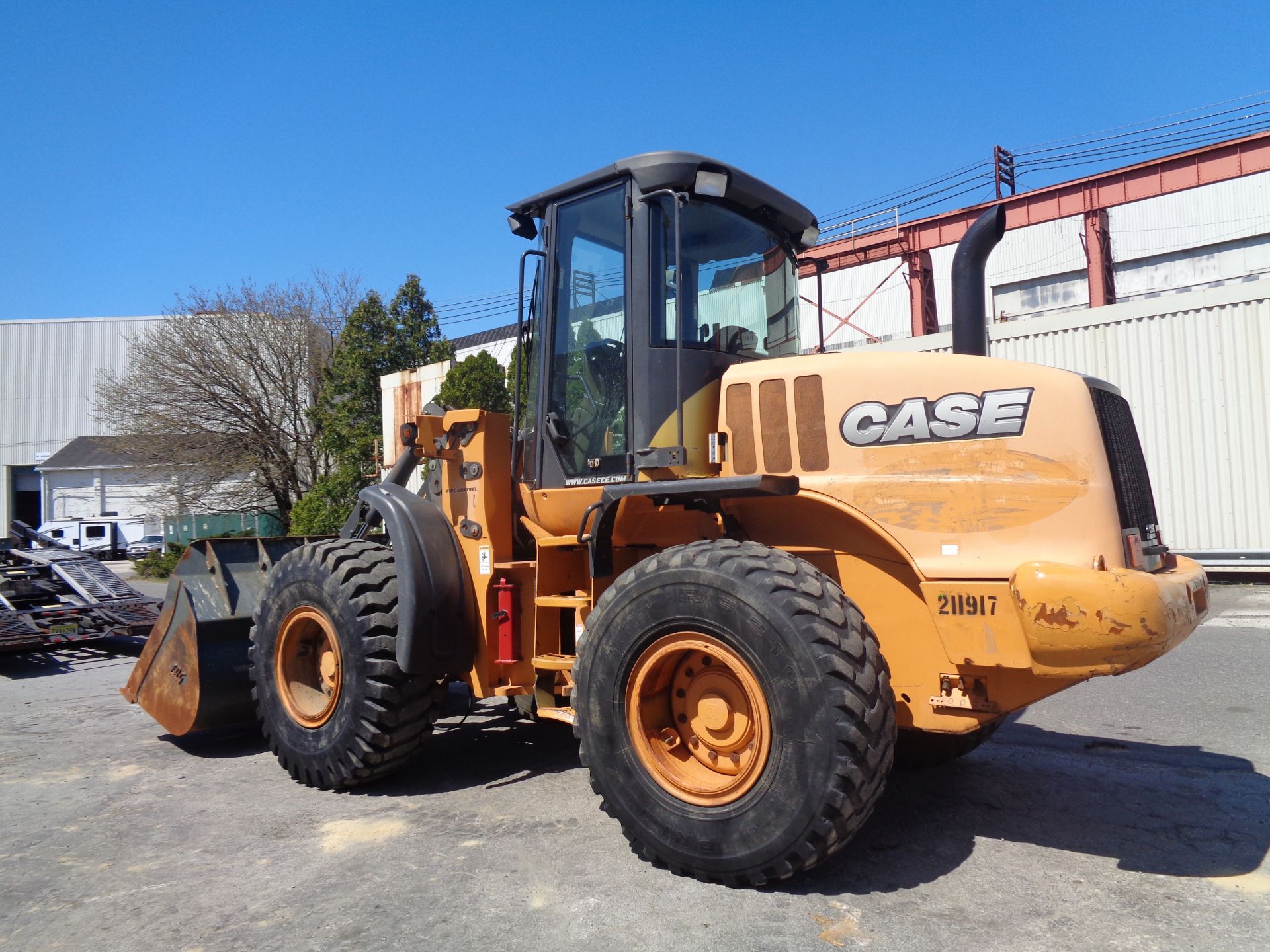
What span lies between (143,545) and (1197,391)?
120ft

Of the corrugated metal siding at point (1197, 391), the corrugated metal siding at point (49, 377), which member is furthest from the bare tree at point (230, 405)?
the corrugated metal siding at point (49, 377)

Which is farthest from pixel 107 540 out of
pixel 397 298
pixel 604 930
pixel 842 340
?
pixel 604 930

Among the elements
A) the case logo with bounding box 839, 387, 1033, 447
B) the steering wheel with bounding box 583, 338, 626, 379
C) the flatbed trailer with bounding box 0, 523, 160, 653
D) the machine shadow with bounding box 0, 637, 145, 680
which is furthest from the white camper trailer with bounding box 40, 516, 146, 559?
the case logo with bounding box 839, 387, 1033, 447

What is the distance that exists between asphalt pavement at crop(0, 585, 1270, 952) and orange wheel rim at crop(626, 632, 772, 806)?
15.7 inches

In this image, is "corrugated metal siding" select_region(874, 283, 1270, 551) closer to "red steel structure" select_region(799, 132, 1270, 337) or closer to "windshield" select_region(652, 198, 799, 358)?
"red steel structure" select_region(799, 132, 1270, 337)

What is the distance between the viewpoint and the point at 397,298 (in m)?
24.1

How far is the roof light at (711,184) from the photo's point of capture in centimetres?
447

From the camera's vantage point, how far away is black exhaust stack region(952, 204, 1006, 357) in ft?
14.9

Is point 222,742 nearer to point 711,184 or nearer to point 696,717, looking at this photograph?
point 696,717

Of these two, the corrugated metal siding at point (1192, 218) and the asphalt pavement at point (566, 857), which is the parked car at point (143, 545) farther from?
the corrugated metal siding at point (1192, 218)

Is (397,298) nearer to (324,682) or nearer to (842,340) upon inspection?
(842,340)

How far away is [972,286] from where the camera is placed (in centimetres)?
453

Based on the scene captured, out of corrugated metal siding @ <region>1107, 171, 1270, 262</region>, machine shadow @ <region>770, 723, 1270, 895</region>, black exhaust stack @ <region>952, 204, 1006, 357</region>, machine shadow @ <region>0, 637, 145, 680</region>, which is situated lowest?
machine shadow @ <region>770, 723, 1270, 895</region>

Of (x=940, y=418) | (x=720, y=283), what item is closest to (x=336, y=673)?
(x=720, y=283)
